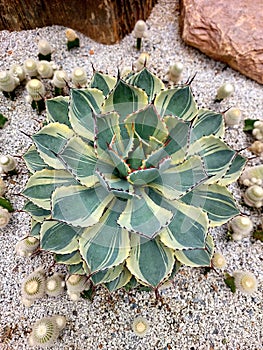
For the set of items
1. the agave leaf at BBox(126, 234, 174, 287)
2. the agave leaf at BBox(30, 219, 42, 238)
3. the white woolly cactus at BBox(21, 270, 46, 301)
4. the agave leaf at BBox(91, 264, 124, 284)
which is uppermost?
the agave leaf at BBox(126, 234, 174, 287)

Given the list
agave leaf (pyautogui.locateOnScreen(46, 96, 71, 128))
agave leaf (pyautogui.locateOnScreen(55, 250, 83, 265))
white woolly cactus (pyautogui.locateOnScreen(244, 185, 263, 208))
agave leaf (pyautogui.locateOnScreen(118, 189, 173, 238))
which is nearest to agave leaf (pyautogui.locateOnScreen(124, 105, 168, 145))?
agave leaf (pyautogui.locateOnScreen(118, 189, 173, 238))

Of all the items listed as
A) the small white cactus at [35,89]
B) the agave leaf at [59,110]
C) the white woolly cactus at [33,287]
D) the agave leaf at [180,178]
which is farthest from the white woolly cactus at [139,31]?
the white woolly cactus at [33,287]

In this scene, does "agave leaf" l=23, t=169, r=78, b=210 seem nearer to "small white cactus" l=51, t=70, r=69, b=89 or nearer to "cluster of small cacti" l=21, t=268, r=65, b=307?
"cluster of small cacti" l=21, t=268, r=65, b=307

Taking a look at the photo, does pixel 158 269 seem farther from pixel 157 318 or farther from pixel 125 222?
pixel 157 318

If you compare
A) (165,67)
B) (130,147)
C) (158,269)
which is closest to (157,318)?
(158,269)

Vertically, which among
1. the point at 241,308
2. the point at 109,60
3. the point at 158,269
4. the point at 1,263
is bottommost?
the point at 241,308
